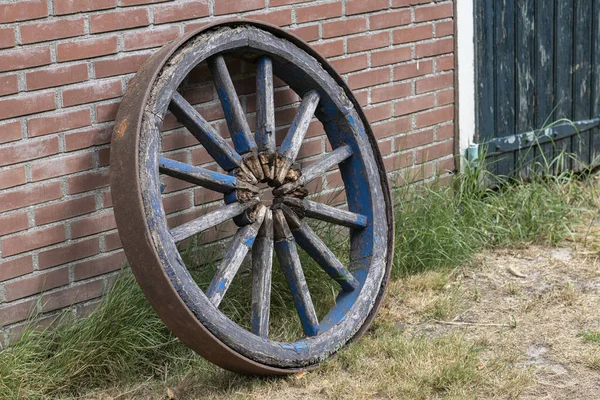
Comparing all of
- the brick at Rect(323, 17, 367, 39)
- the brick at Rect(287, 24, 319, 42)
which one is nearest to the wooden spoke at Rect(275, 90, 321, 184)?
the brick at Rect(287, 24, 319, 42)

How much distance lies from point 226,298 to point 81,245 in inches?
25.0

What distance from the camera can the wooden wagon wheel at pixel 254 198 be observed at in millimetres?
3150

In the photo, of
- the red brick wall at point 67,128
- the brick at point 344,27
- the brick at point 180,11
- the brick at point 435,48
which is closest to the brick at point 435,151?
the brick at point 435,48

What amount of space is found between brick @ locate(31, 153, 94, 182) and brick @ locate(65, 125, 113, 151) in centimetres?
4

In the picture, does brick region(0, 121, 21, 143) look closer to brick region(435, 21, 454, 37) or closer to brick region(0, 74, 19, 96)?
Result: brick region(0, 74, 19, 96)

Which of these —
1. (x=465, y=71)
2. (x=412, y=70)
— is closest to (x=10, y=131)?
(x=412, y=70)

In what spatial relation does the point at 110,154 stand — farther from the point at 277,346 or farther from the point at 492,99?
the point at 492,99

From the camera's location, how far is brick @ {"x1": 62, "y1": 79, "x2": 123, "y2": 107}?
3404 mm

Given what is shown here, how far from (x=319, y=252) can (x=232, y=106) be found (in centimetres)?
67

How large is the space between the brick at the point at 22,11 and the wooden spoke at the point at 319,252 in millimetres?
1141

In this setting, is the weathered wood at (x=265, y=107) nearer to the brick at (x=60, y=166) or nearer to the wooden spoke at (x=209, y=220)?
the wooden spoke at (x=209, y=220)

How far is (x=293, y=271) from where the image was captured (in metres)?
3.62

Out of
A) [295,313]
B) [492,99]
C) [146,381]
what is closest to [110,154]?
[146,381]

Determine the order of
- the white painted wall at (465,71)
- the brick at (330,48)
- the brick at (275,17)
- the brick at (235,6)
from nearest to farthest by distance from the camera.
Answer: the brick at (235,6) → the brick at (275,17) → the brick at (330,48) → the white painted wall at (465,71)
